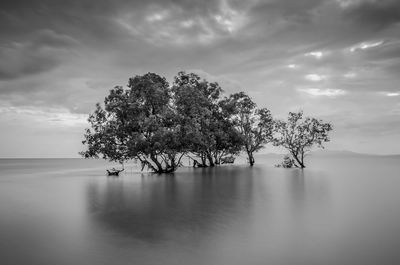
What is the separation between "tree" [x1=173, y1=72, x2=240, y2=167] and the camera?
50.6m

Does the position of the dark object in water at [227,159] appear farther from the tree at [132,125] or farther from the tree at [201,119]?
the tree at [132,125]

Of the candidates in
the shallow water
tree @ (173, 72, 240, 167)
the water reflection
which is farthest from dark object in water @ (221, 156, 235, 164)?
the shallow water

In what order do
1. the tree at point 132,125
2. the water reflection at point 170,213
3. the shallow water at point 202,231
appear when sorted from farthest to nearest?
the tree at point 132,125
the water reflection at point 170,213
the shallow water at point 202,231

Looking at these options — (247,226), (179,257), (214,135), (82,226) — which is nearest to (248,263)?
(179,257)

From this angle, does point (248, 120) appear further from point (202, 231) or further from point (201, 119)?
point (202, 231)

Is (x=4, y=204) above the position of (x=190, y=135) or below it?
below

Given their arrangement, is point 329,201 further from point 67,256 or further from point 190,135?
point 190,135

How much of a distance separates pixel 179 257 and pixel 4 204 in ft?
67.0

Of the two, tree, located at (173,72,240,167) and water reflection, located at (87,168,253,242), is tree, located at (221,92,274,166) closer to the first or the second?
tree, located at (173,72,240,167)

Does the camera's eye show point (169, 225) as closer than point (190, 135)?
Yes

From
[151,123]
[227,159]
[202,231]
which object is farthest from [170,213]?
[227,159]

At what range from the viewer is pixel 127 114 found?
47375mm

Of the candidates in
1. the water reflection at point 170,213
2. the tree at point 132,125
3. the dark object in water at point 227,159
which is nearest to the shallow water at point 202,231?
the water reflection at point 170,213

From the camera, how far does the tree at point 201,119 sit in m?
50.6
